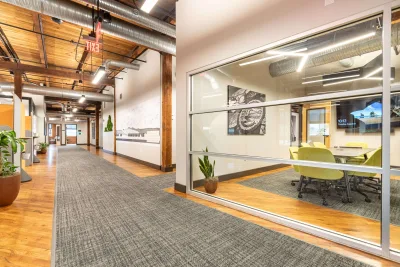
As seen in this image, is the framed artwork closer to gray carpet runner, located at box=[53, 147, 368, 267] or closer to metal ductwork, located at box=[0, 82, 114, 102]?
gray carpet runner, located at box=[53, 147, 368, 267]

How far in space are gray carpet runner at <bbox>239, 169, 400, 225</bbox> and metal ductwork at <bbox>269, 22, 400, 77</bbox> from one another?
53.2 inches

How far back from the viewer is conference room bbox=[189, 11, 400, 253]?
6.32 feet

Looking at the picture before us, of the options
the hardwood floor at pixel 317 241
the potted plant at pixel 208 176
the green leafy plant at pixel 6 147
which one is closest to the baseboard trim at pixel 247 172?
the potted plant at pixel 208 176

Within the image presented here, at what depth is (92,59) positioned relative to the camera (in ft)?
23.8

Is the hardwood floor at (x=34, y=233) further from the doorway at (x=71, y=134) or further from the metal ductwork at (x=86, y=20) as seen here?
the doorway at (x=71, y=134)

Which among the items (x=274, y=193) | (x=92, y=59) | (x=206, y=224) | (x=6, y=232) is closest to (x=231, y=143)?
(x=274, y=193)

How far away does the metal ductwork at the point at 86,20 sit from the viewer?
10.6 ft

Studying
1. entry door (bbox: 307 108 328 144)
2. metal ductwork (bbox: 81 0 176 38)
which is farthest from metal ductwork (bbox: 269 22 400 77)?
metal ductwork (bbox: 81 0 176 38)

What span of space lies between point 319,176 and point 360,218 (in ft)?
2.16

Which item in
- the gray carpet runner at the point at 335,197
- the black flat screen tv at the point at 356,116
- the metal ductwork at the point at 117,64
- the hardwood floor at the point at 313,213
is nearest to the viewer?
the hardwood floor at the point at 313,213

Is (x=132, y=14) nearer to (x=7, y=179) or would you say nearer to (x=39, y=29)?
(x=39, y=29)

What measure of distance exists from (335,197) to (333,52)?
246 centimetres

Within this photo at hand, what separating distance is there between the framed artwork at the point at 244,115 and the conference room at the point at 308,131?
3 centimetres

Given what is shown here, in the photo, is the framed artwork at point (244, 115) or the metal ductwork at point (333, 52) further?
the framed artwork at point (244, 115)
